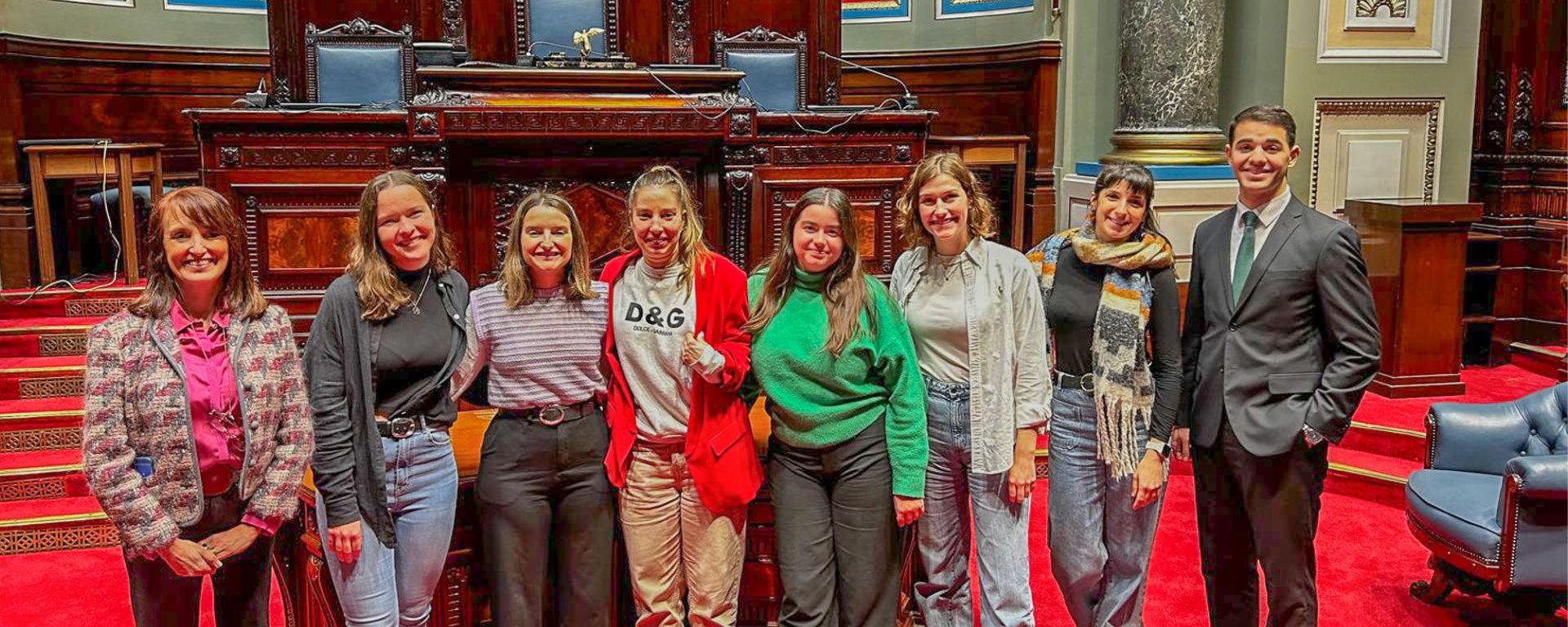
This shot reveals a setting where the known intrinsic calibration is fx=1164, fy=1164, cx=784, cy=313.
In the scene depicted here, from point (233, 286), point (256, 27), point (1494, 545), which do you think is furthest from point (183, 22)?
point (1494, 545)

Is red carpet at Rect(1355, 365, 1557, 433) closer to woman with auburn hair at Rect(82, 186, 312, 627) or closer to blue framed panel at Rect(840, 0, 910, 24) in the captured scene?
woman with auburn hair at Rect(82, 186, 312, 627)

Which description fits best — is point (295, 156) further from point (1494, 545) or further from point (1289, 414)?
point (1494, 545)

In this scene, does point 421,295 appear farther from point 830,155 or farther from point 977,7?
point 977,7

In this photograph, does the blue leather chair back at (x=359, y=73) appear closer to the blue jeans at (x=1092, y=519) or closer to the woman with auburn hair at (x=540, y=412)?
the woman with auburn hair at (x=540, y=412)

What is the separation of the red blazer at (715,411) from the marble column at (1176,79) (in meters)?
4.01

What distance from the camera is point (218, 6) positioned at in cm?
753

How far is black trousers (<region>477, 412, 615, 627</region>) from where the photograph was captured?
8.54ft

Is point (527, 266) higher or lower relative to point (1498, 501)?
higher

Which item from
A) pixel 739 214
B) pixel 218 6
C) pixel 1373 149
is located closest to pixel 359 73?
pixel 218 6

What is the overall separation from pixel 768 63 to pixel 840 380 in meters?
4.95

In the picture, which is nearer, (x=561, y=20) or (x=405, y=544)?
(x=405, y=544)

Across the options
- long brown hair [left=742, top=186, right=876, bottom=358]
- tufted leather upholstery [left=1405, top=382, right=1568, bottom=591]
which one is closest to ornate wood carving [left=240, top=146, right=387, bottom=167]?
long brown hair [left=742, top=186, right=876, bottom=358]

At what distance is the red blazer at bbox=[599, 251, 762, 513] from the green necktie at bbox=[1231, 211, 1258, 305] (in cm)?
114

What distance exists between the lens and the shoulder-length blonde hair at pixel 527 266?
2613 mm
